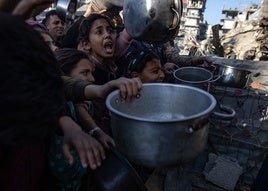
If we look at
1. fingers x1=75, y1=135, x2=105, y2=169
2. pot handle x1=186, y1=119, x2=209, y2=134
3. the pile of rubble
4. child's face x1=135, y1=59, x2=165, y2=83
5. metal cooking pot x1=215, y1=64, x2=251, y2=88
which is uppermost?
pot handle x1=186, y1=119, x2=209, y2=134

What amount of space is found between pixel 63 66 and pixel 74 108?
46cm

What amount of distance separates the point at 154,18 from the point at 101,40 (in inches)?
29.0

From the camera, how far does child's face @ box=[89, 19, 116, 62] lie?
2.56m

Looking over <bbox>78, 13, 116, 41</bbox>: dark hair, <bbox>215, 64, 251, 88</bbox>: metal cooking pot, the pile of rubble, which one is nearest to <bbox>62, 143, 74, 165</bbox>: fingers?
<bbox>78, 13, 116, 41</bbox>: dark hair

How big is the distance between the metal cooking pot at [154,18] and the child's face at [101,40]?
49 centimetres

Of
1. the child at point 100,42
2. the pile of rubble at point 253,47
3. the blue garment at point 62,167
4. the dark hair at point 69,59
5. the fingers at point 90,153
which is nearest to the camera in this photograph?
the fingers at point 90,153

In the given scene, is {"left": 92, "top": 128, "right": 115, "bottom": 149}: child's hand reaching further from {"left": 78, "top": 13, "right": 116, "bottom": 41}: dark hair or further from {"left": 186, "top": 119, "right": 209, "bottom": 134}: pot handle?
{"left": 78, "top": 13, "right": 116, "bottom": 41}: dark hair

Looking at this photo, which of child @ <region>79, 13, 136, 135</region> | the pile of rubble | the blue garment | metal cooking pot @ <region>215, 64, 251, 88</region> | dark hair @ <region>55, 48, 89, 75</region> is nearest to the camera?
the blue garment

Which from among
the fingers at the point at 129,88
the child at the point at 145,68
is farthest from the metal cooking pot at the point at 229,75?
the fingers at the point at 129,88

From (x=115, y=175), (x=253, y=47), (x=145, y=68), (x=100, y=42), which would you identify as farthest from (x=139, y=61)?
(x=253, y=47)

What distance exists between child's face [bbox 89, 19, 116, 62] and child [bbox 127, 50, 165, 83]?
236 millimetres

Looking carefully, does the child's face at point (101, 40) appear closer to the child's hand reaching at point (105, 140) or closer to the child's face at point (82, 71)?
the child's face at point (82, 71)

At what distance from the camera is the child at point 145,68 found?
2604 millimetres

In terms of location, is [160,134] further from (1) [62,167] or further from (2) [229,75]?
(2) [229,75]
